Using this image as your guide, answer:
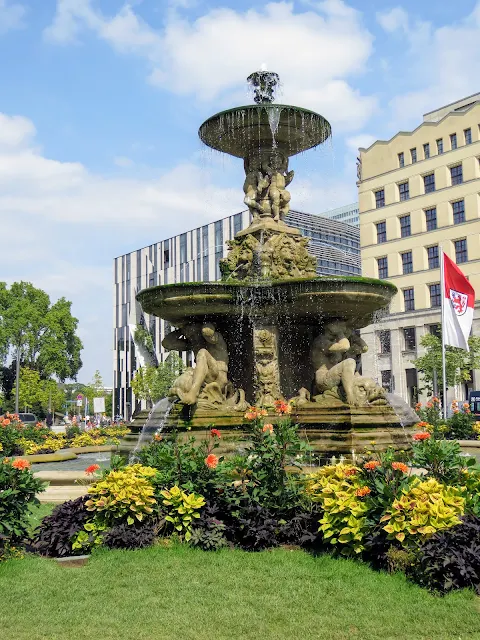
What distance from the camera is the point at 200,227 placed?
74.4m

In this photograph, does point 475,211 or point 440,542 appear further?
point 475,211

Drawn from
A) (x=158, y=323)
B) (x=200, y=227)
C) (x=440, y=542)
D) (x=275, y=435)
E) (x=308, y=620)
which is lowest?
(x=308, y=620)

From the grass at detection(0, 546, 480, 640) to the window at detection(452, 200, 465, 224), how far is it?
4751cm

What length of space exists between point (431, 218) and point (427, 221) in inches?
15.4

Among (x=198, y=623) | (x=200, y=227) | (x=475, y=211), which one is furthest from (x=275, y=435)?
(x=200, y=227)

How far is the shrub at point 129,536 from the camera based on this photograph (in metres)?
6.04

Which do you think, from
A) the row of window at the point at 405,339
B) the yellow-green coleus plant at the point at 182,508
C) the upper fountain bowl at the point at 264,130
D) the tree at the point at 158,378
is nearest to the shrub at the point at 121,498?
the yellow-green coleus plant at the point at 182,508

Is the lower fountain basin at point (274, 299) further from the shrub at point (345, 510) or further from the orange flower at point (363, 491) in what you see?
the orange flower at point (363, 491)

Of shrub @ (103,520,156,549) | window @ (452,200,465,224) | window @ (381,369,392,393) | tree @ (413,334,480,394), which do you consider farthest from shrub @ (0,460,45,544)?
window @ (452,200,465,224)

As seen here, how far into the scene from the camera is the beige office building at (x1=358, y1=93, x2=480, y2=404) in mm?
48781

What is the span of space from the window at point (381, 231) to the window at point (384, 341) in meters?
8.08

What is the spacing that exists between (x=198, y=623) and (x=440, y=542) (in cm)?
196

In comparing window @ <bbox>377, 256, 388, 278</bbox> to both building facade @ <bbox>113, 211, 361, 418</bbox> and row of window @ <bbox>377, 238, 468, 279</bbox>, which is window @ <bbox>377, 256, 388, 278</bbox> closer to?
row of window @ <bbox>377, 238, 468, 279</bbox>

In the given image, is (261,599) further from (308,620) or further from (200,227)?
(200,227)
